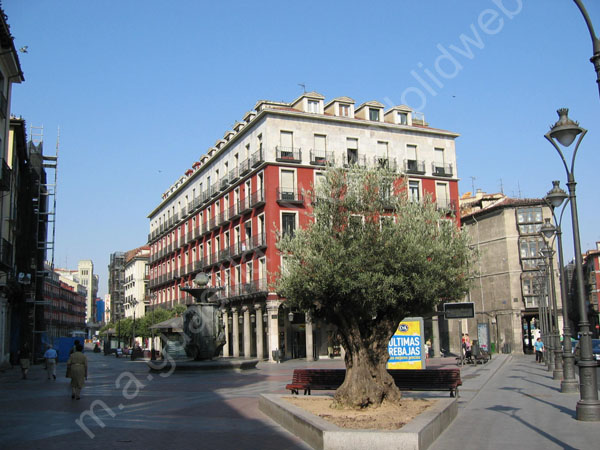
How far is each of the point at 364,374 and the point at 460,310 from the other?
8750 mm

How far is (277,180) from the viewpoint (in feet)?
143

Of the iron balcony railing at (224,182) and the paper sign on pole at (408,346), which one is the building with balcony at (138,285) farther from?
the paper sign on pole at (408,346)

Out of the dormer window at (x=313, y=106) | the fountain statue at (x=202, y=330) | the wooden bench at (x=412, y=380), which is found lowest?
the wooden bench at (x=412, y=380)

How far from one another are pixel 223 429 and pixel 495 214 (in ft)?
169

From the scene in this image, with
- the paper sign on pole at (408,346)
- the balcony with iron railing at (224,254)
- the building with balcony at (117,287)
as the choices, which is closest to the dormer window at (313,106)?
the balcony with iron railing at (224,254)

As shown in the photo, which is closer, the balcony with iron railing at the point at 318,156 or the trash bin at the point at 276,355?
the trash bin at the point at 276,355

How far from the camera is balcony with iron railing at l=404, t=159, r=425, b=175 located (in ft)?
158

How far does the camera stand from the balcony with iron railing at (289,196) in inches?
1697

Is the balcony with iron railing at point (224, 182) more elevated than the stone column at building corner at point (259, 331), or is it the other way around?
the balcony with iron railing at point (224, 182)

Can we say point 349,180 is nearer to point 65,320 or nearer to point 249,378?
point 249,378

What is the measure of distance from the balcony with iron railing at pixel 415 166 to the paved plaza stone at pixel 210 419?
95.0 feet

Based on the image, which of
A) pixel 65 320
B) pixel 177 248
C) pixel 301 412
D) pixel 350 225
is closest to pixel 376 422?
pixel 301 412

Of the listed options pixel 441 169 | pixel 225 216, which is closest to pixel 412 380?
pixel 441 169

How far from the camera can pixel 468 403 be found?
15023mm
